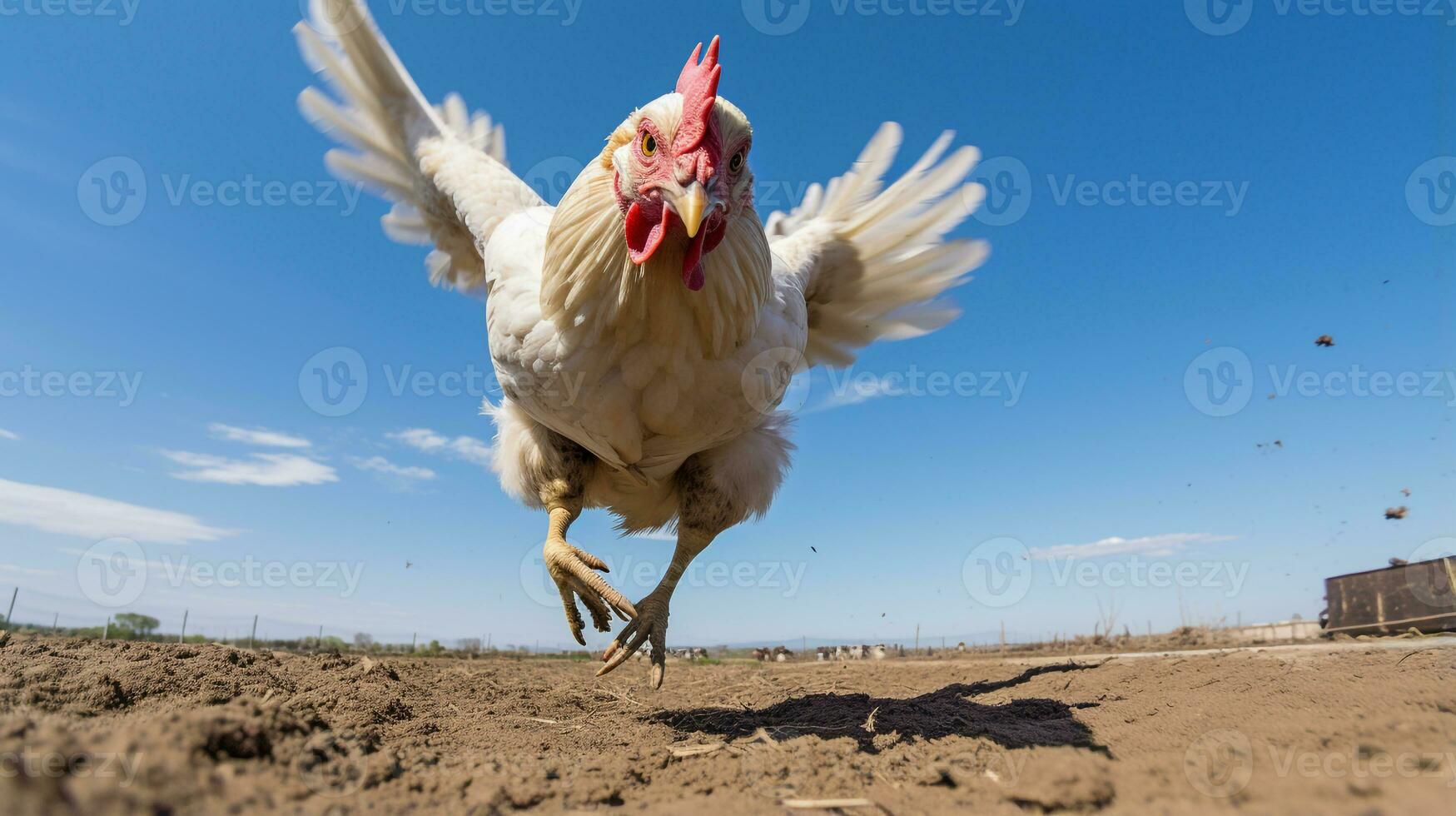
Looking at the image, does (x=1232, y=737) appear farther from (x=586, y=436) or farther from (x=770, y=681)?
(x=770, y=681)

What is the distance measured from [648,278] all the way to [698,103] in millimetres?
918

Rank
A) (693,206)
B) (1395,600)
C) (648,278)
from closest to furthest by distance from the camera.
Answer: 1. (693,206)
2. (648,278)
3. (1395,600)

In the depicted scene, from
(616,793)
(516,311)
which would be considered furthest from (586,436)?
(616,793)

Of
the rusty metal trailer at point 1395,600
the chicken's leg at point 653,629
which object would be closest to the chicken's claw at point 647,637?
the chicken's leg at point 653,629

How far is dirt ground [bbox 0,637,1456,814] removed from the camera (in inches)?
64.6

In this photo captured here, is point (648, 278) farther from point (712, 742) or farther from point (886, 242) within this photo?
point (886, 242)

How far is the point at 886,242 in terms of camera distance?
5.72 metres

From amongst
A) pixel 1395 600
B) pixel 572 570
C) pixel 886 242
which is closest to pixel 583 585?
pixel 572 570

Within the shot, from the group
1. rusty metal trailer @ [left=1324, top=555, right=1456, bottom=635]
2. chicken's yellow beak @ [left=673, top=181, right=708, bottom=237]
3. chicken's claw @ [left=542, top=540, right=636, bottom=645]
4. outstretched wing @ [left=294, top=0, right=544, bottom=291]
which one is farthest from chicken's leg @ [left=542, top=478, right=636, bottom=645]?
rusty metal trailer @ [left=1324, top=555, right=1456, bottom=635]

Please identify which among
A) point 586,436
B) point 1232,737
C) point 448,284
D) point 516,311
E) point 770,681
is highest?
point 448,284

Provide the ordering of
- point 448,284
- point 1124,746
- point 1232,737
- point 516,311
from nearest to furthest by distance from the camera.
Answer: point 1232,737 → point 1124,746 → point 516,311 → point 448,284

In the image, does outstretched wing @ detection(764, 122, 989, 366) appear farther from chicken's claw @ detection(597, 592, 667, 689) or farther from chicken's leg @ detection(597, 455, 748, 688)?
chicken's claw @ detection(597, 592, 667, 689)

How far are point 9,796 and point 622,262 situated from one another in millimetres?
2919

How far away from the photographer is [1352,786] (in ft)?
5.56
